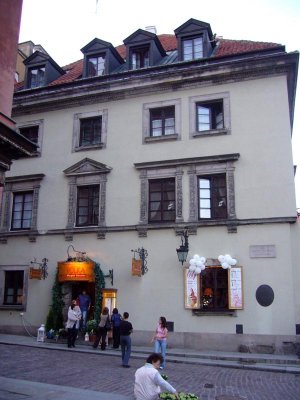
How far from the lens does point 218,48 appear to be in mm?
20453

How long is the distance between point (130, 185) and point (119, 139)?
7.74ft

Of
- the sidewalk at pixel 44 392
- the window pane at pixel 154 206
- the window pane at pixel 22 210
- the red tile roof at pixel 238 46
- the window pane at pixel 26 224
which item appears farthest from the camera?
the window pane at pixel 22 210

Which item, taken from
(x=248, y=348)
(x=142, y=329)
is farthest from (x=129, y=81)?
(x=248, y=348)

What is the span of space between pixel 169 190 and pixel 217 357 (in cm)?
704

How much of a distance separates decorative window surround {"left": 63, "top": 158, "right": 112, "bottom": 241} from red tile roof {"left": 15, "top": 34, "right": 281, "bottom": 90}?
473cm

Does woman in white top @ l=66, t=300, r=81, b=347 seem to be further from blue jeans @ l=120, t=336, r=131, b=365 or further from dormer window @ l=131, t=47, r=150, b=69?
dormer window @ l=131, t=47, r=150, b=69

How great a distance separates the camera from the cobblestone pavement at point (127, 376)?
9930 mm

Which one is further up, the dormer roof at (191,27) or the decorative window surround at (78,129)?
the dormer roof at (191,27)

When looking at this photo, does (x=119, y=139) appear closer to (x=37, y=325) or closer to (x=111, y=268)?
(x=111, y=268)

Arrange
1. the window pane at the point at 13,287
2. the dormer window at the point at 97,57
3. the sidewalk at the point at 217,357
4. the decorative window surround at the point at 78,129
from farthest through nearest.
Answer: the dormer window at the point at 97,57 → the decorative window surround at the point at 78,129 → the window pane at the point at 13,287 → the sidewalk at the point at 217,357

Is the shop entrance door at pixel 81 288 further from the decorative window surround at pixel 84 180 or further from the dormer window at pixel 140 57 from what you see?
the dormer window at pixel 140 57

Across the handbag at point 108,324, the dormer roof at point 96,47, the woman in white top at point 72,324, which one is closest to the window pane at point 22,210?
the woman in white top at point 72,324

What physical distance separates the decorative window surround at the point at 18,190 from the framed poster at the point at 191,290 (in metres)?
7.76

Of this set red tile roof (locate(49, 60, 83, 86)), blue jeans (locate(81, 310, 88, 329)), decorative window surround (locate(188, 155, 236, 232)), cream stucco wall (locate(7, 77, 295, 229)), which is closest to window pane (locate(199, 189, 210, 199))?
decorative window surround (locate(188, 155, 236, 232))
